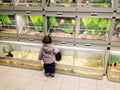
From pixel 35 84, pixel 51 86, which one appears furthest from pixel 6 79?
pixel 51 86

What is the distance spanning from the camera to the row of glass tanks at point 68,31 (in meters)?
1.99

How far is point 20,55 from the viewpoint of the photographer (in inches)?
102

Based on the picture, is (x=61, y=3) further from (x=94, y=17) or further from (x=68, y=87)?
(x=68, y=87)

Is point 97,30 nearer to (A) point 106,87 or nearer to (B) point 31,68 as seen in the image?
(A) point 106,87

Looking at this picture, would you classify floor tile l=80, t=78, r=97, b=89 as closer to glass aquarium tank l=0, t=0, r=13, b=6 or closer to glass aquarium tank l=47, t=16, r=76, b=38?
glass aquarium tank l=47, t=16, r=76, b=38

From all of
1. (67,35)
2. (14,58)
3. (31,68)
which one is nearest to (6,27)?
(14,58)

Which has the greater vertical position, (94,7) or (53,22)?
(94,7)

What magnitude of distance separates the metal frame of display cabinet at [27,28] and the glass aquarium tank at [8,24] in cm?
13

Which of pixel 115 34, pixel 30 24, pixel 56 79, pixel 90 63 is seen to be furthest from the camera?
pixel 30 24

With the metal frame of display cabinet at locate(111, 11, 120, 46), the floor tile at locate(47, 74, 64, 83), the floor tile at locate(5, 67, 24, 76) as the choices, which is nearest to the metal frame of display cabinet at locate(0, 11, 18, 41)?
the floor tile at locate(5, 67, 24, 76)

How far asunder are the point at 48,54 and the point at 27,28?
2.25 feet

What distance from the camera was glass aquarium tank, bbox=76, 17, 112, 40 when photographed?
208cm

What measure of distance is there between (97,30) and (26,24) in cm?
125

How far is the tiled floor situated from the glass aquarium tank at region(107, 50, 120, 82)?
93mm
